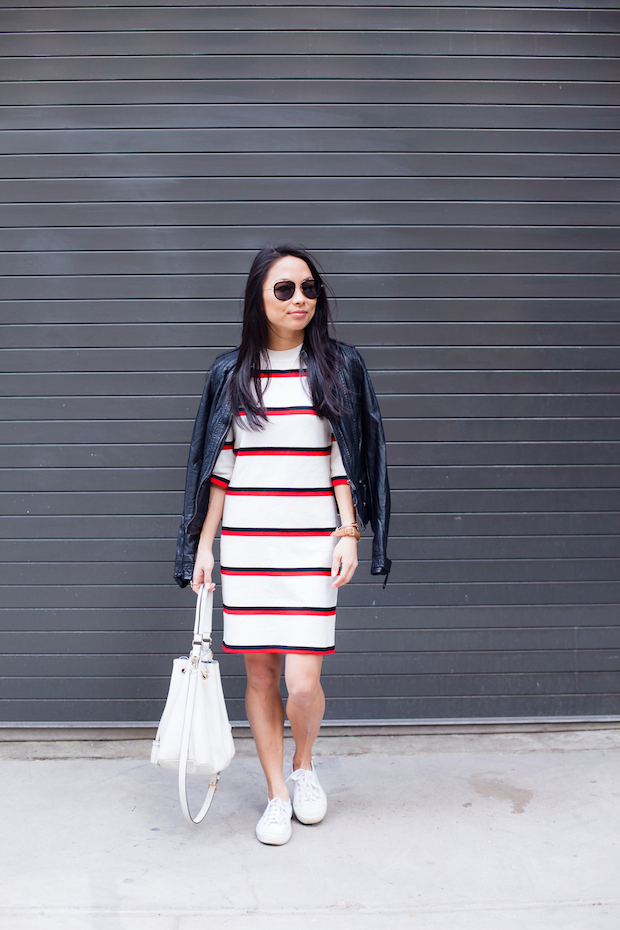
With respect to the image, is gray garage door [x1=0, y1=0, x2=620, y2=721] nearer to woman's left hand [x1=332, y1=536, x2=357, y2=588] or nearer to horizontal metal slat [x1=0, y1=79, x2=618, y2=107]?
horizontal metal slat [x1=0, y1=79, x2=618, y2=107]

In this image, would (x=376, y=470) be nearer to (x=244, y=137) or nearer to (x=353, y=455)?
(x=353, y=455)

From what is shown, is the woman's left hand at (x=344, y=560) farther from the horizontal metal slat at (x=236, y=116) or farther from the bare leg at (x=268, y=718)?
the horizontal metal slat at (x=236, y=116)

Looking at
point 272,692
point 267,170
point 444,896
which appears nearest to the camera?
point 444,896

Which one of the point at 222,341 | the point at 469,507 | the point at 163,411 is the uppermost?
the point at 222,341

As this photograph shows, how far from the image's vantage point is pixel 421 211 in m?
3.78

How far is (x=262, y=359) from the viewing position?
2.81 metres

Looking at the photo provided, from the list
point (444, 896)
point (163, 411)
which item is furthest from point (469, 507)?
point (444, 896)

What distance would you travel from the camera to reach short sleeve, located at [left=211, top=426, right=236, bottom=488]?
2.86 metres

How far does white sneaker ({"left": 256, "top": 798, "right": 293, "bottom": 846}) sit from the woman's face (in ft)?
5.77

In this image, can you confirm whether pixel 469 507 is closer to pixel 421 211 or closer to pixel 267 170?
pixel 421 211

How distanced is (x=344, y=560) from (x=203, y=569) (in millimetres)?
524

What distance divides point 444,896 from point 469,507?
183 cm

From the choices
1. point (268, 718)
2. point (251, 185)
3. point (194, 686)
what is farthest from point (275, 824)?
point (251, 185)

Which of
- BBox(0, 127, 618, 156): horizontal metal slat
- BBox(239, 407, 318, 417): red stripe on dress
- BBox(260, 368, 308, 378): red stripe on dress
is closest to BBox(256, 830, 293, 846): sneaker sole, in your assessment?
BBox(239, 407, 318, 417): red stripe on dress
